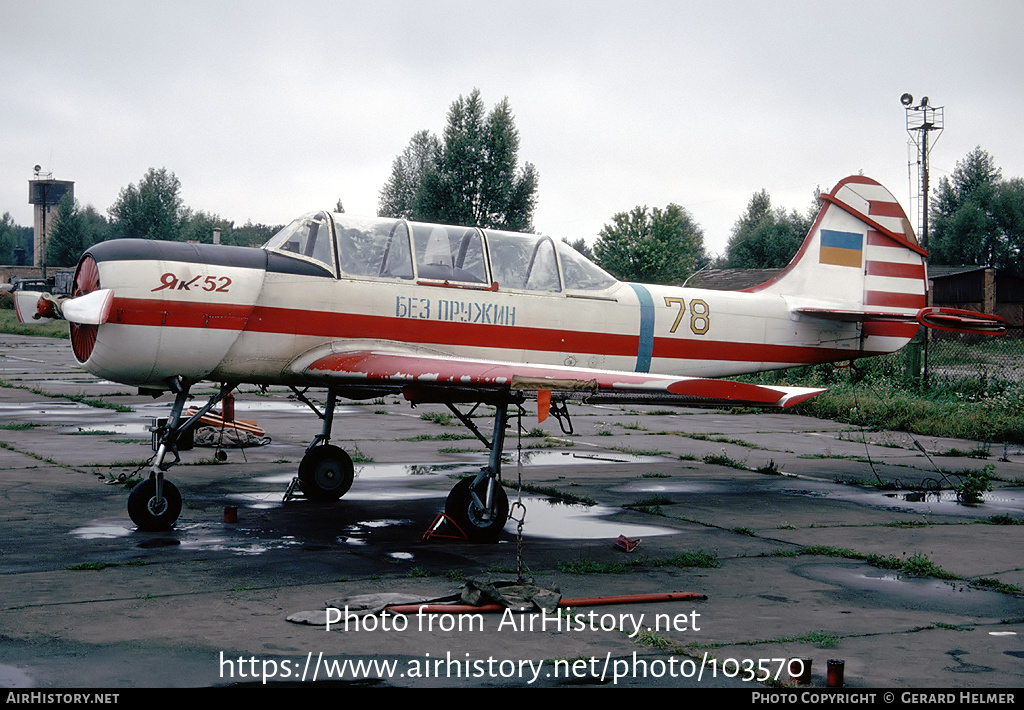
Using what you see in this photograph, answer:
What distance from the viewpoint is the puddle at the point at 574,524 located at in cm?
873

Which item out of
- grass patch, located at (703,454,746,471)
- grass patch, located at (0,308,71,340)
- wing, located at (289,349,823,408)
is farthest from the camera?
grass patch, located at (0,308,71,340)

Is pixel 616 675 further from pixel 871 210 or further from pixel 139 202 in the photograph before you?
pixel 139 202

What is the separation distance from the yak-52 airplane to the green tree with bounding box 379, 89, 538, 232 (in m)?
43.4

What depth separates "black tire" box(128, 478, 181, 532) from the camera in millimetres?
8375

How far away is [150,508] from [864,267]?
968 centimetres

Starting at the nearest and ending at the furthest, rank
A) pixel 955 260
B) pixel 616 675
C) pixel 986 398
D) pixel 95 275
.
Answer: pixel 616 675 → pixel 95 275 → pixel 986 398 → pixel 955 260

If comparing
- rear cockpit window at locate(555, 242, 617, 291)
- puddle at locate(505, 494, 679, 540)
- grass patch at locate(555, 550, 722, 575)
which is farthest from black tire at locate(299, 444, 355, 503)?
grass patch at locate(555, 550, 722, 575)

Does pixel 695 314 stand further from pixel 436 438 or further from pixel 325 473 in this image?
pixel 436 438

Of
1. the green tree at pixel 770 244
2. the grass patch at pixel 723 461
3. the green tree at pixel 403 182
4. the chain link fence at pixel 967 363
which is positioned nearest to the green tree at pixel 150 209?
the green tree at pixel 403 182

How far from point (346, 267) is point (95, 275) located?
2.31m

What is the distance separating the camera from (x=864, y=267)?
1309 centimetres

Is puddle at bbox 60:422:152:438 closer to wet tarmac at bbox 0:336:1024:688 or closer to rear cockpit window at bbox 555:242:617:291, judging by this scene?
wet tarmac at bbox 0:336:1024:688

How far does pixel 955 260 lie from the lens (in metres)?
82.6
